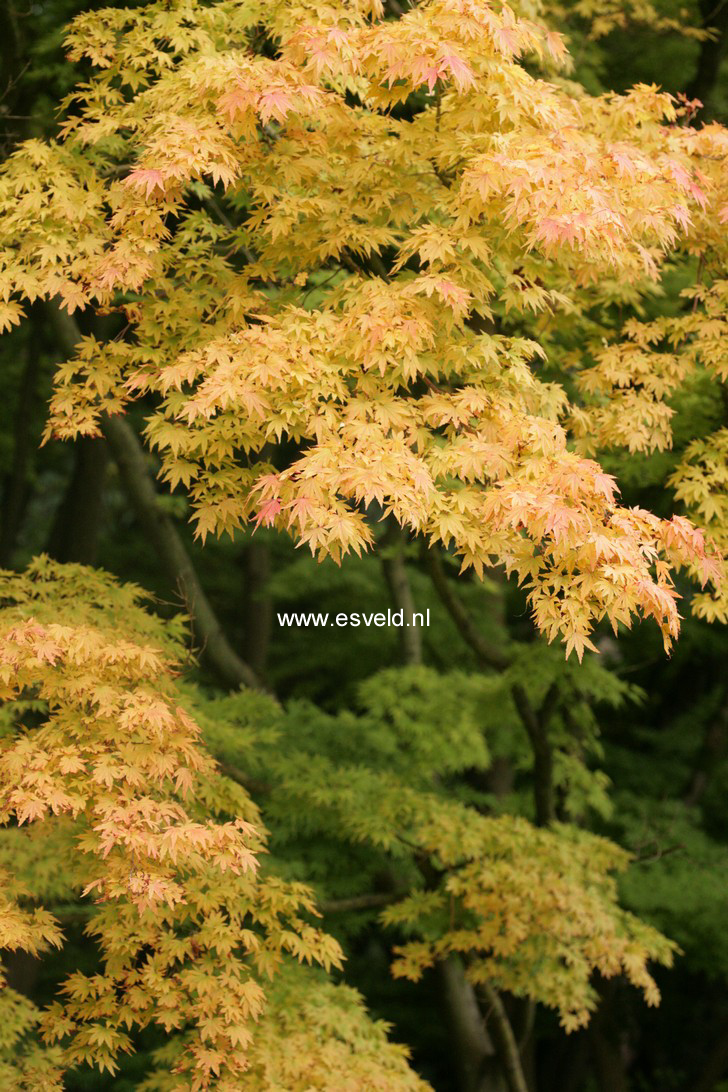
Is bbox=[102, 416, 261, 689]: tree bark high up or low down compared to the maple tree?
down

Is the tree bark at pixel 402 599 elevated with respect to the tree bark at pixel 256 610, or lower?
elevated

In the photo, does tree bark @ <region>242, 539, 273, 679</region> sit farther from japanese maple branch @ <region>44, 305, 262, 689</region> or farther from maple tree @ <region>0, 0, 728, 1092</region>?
maple tree @ <region>0, 0, 728, 1092</region>

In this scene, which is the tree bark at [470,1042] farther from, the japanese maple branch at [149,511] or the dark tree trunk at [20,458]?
the dark tree trunk at [20,458]

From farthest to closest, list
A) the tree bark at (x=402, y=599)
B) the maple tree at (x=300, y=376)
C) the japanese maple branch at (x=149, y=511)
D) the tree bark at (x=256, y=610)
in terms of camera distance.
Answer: the tree bark at (x=256, y=610), the tree bark at (x=402, y=599), the japanese maple branch at (x=149, y=511), the maple tree at (x=300, y=376)

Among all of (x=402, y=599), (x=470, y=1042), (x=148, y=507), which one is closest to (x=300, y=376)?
(x=148, y=507)

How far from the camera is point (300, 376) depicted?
11.2 feet

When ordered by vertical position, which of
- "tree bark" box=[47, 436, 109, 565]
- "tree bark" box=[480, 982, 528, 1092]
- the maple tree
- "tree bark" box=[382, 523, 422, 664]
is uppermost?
the maple tree

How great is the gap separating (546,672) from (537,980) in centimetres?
172

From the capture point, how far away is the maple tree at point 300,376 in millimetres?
3406

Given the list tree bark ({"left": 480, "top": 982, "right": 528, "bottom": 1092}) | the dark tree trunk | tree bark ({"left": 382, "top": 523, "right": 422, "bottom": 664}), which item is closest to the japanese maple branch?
tree bark ({"left": 382, "top": 523, "right": 422, "bottom": 664})

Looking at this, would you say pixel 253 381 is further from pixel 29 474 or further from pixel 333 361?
pixel 29 474

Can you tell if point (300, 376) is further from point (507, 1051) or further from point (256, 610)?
point (256, 610)

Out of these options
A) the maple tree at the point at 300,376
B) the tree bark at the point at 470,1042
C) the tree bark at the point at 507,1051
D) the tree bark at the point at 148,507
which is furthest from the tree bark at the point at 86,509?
the tree bark at the point at 507,1051

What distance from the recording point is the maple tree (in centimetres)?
341
